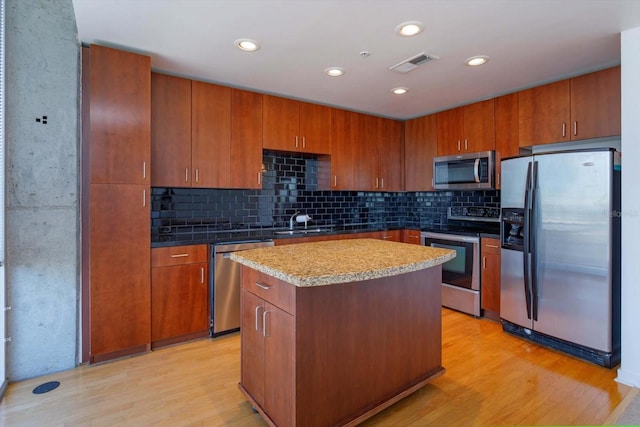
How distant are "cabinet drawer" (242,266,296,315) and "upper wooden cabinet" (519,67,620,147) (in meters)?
3.06

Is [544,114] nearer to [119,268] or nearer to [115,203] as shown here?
[115,203]

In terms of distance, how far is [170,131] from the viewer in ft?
10.2

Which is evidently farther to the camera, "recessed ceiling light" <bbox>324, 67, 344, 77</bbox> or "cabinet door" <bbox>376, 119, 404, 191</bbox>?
"cabinet door" <bbox>376, 119, 404, 191</bbox>

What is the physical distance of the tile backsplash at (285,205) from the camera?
3428mm

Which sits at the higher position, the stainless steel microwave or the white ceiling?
the white ceiling

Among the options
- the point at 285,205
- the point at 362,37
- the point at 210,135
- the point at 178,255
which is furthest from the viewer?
the point at 285,205

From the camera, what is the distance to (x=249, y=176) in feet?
11.8

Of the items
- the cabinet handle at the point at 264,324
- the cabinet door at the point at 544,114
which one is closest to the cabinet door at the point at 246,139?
the cabinet handle at the point at 264,324

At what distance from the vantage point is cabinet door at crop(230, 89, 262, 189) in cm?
348

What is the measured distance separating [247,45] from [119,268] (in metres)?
1.98

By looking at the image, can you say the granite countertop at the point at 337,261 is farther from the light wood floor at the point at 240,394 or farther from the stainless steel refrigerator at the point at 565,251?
the stainless steel refrigerator at the point at 565,251

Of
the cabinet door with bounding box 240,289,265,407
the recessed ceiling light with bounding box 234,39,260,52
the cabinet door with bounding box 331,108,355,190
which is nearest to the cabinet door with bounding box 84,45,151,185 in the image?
the recessed ceiling light with bounding box 234,39,260,52

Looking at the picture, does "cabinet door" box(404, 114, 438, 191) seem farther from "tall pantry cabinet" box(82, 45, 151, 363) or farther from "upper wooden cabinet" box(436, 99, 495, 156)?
"tall pantry cabinet" box(82, 45, 151, 363)

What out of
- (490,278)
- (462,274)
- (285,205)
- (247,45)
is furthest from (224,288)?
(490,278)
